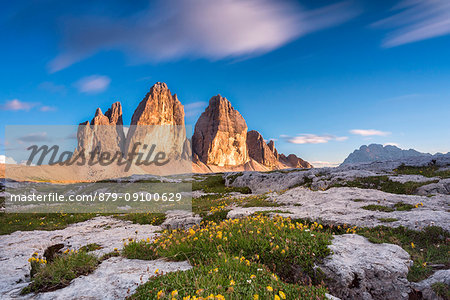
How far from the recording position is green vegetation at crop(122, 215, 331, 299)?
404cm

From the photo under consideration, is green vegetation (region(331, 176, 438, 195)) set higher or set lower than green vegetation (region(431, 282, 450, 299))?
higher

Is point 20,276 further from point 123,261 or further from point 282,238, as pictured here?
point 282,238

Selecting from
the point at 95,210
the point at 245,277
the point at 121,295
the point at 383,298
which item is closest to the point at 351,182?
the point at 383,298

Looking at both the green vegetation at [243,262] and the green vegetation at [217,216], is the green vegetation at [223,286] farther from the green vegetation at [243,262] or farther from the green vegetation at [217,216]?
the green vegetation at [217,216]

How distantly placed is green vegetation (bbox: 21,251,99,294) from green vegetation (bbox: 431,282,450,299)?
8460mm

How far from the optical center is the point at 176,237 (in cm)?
793

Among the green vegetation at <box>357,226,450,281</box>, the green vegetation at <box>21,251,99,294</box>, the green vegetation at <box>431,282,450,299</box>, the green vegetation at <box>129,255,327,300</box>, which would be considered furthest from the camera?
the green vegetation at <box>357,226,450,281</box>

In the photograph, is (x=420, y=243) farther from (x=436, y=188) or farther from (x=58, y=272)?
(x=436, y=188)

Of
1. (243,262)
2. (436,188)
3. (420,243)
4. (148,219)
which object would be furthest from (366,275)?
(436,188)

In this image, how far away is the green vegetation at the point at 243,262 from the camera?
4039mm

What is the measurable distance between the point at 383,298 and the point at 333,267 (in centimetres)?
135

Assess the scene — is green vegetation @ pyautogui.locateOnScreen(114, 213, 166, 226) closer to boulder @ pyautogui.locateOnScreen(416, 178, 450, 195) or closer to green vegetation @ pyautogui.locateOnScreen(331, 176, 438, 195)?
green vegetation @ pyautogui.locateOnScreen(331, 176, 438, 195)

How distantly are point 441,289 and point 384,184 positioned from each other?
Result: 19.1m

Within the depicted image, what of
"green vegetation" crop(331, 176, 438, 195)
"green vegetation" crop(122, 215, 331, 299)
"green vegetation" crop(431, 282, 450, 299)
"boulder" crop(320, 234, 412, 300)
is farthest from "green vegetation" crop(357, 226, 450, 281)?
"green vegetation" crop(331, 176, 438, 195)
